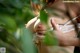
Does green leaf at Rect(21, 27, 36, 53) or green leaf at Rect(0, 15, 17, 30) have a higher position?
green leaf at Rect(0, 15, 17, 30)

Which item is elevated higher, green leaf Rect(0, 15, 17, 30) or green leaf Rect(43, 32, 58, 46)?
green leaf Rect(0, 15, 17, 30)

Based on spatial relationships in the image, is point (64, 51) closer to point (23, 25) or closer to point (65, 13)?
point (65, 13)

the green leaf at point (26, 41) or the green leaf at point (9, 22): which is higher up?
the green leaf at point (9, 22)

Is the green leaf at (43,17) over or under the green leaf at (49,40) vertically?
over

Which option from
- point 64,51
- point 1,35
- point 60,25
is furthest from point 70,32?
point 1,35

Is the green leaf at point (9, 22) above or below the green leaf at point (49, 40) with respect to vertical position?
above

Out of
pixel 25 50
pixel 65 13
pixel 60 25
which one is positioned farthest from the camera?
pixel 60 25

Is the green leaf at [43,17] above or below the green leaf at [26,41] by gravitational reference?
above

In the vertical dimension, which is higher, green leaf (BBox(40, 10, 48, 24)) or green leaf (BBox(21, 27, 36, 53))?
green leaf (BBox(40, 10, 48, 24))

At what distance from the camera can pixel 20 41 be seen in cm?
44

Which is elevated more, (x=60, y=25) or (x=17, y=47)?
(x=60, y=25)

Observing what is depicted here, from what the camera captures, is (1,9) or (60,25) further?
(60,25)

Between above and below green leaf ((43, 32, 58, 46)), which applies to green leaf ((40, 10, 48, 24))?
above

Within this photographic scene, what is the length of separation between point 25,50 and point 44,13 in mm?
77
